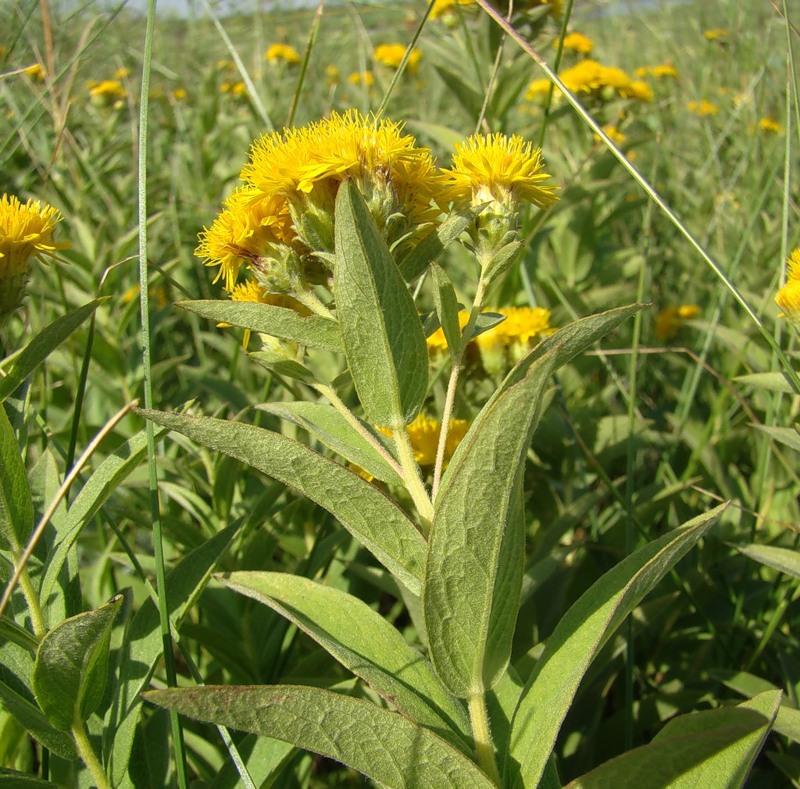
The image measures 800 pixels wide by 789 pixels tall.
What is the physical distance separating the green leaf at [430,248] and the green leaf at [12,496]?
1.69ft

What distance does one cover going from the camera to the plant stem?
87 centimetres

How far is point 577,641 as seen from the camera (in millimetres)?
854

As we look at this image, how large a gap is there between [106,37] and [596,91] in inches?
127

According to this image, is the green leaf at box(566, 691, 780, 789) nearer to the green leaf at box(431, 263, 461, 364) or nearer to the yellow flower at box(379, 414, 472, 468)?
the green leaf at box(431, 263, 461, 364)

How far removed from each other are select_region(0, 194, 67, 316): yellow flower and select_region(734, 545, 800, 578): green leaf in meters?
1.16

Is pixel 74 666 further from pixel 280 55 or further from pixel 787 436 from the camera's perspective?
pixel 280 55

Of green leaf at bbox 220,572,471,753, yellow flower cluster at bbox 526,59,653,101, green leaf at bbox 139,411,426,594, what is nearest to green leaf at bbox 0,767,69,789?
green leaf at bbox 220,572,471,753

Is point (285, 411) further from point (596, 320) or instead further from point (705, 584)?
point (705, 584)

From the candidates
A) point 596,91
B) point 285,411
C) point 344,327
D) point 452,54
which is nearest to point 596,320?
point 344,327

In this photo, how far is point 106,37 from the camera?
199 inches

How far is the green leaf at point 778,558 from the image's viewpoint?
122 centimetres

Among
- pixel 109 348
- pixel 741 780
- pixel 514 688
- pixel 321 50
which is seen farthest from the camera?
pixel 321 50

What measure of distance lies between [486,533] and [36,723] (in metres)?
0.56

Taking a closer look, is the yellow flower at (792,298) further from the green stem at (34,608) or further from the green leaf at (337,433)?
the green stem at (34,608)
